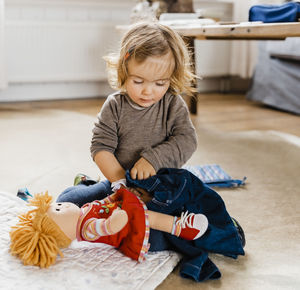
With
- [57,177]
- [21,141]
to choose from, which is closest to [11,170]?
[57,177]

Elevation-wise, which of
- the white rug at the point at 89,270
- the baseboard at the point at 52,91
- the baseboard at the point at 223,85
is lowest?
the baseboard at the point at 223,85

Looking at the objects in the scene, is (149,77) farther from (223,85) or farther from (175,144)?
(223,85)

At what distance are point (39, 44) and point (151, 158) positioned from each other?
86.3 inches

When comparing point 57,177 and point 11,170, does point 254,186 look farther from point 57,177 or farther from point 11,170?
point 11,170

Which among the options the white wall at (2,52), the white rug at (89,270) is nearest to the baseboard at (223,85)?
the white wall at (2,52)

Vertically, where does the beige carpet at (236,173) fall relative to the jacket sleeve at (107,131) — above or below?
below

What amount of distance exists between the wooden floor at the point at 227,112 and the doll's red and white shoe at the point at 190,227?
54.3 inches

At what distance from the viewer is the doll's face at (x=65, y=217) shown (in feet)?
3.10

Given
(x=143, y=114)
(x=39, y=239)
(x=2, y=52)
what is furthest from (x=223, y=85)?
(x=39, y=239)

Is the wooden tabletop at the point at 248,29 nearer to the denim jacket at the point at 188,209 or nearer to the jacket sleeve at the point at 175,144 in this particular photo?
the jacket sleeve at the point at 175,144

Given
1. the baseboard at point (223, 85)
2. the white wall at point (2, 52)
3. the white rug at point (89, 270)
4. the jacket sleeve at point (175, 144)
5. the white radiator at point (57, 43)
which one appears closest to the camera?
the white rug at point (89, 270)

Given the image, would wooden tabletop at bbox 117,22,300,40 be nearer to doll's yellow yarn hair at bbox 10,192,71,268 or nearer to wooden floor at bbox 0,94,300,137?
wooden floor at bbox 0,94,300,137

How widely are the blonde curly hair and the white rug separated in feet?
1.41

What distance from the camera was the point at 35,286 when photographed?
846mm
